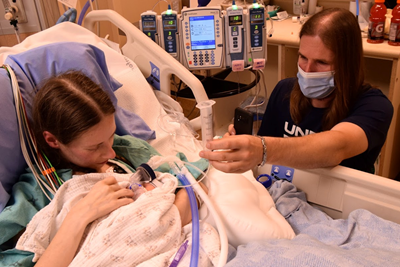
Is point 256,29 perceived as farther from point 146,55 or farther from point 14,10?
point 14,10

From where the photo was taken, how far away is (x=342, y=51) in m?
1.45

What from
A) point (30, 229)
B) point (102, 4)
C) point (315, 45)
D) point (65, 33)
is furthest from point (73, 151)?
point (102, 4)

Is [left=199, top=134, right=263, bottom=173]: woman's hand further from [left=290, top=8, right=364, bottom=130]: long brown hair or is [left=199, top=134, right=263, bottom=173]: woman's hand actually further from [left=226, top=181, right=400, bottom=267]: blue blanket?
[left=290, top=8, right=364, bottom=130]: long brown hair

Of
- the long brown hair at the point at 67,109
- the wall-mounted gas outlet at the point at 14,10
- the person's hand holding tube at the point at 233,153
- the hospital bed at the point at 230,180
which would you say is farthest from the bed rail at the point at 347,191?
the wall-mounted gas outlet at the point at 14,10

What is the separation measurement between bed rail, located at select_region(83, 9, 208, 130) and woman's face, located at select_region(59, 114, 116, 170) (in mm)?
656

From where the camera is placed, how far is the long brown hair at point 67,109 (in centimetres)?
115

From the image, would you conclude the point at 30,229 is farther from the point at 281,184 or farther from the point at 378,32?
the point at 378,32

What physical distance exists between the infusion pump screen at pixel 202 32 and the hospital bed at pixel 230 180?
207 mm

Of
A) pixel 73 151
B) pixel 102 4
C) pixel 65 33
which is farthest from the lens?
pixel 102 4

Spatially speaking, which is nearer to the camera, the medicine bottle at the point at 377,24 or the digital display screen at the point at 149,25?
the digital display screen at the point at 149,25

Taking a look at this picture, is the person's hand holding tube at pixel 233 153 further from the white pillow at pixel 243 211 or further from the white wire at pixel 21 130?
the white wire at pixel 21 130

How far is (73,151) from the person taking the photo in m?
1.22

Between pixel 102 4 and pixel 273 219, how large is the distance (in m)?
2.73

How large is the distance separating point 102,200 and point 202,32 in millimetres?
1156
